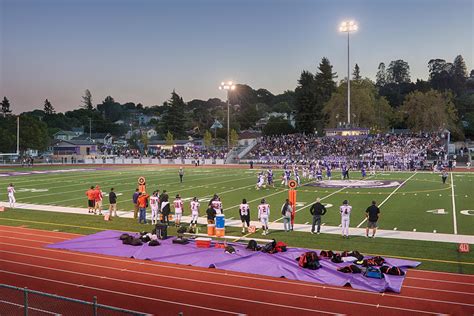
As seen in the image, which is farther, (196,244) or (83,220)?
(83,220)

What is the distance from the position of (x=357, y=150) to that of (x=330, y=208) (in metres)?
39.6

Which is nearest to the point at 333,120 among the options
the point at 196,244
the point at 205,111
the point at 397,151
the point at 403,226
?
the point at 397,151

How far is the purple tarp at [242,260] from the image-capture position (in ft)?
36.8

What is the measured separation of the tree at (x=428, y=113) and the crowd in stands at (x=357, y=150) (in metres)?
15.6

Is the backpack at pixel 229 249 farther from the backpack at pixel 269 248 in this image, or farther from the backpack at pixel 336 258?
the backpack at pixel 336 258

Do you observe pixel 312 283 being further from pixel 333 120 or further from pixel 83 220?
pixel 333 120

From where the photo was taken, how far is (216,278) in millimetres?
11797

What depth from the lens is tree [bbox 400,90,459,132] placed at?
76.4m

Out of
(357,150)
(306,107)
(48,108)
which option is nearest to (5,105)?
(48,108)

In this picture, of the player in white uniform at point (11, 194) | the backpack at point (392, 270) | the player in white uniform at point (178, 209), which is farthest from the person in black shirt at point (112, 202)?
the backpack at point (392, 270)

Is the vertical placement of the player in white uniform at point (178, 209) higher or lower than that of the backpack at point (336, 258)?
higher

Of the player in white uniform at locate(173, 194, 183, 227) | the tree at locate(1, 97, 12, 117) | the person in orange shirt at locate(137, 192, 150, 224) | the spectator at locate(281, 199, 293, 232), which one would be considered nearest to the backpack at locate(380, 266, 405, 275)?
the spectator at locate(281, 199, 293, 232)

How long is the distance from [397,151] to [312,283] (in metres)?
48.3

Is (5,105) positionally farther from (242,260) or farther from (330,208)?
(242,260)
